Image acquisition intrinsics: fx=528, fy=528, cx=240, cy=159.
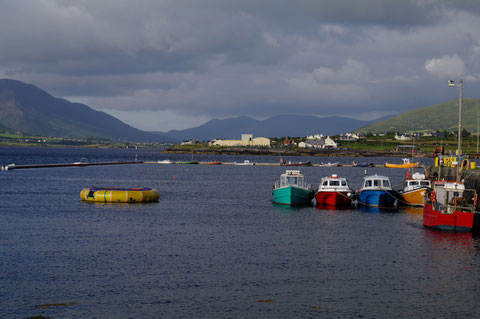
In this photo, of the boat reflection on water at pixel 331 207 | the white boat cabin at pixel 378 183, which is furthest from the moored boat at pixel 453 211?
the white boat cabin at pixel 378 183

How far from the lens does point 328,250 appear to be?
44.6 m

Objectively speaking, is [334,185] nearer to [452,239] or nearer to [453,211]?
[453,211]

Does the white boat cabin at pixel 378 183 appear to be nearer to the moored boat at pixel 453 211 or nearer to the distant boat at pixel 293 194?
the distant boat at pixel 293 194

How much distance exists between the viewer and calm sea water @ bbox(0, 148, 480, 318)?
28.7 m

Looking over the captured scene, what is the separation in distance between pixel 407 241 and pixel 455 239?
4.23 meters

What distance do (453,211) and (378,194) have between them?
23.3 m

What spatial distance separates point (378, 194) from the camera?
245 ft

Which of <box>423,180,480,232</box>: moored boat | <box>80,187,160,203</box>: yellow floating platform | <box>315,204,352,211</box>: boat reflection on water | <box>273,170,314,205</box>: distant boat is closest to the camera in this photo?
<box>423,180,480,232</box>: moored boat

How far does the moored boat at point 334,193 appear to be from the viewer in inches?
2938

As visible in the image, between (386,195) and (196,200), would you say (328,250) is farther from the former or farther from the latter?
(196,200)

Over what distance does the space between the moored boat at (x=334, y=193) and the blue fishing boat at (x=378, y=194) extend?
252 centimetres

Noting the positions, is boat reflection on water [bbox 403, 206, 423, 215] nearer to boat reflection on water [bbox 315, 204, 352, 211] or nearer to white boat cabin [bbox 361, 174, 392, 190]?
white boat cabin [bbox 361, 174, 392, 190]

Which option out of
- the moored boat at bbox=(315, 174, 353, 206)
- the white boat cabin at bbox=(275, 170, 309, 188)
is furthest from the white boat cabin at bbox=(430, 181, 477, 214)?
the white boat cabin at bbox=(275, 170, 309, 188)

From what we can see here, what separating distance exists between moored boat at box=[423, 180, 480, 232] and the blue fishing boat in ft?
67.2
